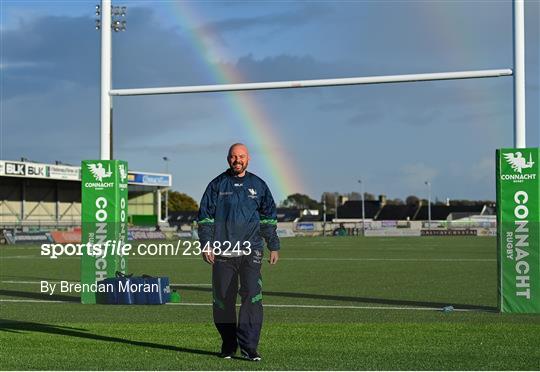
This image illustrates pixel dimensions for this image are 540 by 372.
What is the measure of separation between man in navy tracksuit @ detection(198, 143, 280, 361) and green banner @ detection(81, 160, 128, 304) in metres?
6.59

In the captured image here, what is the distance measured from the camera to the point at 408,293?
17203 millimetres

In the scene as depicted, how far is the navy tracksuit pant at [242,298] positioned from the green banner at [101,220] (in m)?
6.58

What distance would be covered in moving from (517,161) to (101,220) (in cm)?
655

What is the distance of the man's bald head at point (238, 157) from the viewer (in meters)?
8.37

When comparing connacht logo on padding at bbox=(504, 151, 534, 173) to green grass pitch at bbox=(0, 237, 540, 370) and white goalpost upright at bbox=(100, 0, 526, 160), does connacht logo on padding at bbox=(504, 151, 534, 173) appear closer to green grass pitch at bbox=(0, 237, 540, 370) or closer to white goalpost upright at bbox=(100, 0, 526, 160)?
white goalpost upright at bbox=(100, 0, 526, 160)

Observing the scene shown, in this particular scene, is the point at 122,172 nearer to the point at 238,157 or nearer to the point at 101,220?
the point at 101,220

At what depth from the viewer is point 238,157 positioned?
8.38m

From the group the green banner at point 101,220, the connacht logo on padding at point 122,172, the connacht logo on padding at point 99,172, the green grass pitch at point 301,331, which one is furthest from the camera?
the connacht logo on padding at point 122,172

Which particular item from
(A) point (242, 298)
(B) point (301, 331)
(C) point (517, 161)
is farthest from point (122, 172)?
(A) point (242, 298)

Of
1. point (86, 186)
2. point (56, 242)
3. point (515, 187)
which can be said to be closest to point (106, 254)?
point (86, 186)

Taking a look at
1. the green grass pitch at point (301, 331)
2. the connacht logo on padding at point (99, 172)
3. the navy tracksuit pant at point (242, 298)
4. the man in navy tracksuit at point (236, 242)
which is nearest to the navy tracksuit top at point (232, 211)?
the man in navy tracksuit at point (236, 242)

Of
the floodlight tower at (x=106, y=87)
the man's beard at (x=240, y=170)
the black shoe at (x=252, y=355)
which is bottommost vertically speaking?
the black shoe at (x=252, y=355)

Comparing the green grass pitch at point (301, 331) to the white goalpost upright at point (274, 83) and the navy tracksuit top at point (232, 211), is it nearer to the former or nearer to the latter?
the navy tracksuit top at point (232, 211)

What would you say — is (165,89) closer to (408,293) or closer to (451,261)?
(408,293)
